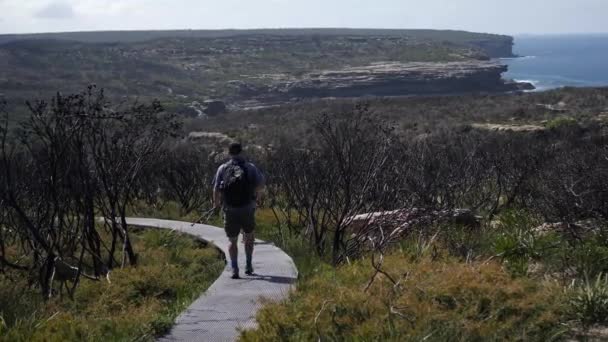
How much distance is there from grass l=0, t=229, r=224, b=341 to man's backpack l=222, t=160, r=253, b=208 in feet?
3.35

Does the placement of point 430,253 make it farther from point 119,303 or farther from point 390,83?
point 390,83

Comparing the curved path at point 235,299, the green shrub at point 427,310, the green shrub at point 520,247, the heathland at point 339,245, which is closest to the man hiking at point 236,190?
the curved path at point 235,299

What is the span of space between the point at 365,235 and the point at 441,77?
322 feet

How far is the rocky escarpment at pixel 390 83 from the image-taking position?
96688 millimetres

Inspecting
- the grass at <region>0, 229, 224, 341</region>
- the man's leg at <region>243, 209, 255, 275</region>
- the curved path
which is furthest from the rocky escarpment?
the man's leg at <region>243, 209, 255, 275</region>

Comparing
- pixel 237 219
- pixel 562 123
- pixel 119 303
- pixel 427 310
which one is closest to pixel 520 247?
pixel 427 310

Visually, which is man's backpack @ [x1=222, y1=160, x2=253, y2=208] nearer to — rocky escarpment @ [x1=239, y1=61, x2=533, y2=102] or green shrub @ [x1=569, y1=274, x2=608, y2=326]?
green shrub @ [x1=569, y1=274, x2=608, y2=326]

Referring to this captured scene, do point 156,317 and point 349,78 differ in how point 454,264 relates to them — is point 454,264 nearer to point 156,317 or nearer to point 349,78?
point 156,317

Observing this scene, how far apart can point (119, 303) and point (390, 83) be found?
97.2m

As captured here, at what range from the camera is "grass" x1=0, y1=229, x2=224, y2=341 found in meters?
5.76

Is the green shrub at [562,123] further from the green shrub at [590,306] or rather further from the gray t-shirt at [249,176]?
the green shrub at [590,306]

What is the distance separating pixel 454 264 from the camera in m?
6.76

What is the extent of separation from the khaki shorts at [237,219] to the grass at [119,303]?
693 mm

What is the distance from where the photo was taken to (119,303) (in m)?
7.27
